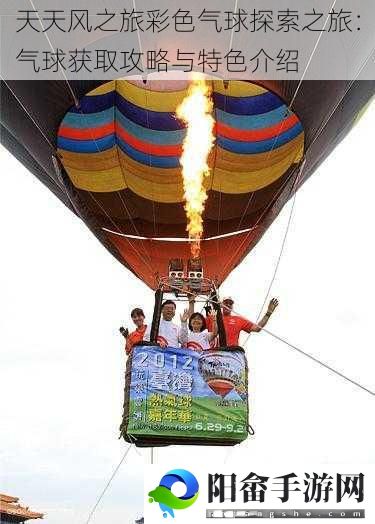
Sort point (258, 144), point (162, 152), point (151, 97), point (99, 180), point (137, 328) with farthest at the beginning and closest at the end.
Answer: point (99, 180)
point (162, 152)
point (258, 144)
point (151, 97)
point (137, 328)

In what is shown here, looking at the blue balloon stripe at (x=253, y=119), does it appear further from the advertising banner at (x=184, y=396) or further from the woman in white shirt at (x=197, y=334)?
the advertising banner at (x=184, y=396)

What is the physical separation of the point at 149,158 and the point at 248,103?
3.76 feet

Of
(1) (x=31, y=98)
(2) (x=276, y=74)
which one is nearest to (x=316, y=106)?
(2) (x=276, y=74)

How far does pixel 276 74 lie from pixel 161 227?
109 inches

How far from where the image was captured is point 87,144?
8.74m

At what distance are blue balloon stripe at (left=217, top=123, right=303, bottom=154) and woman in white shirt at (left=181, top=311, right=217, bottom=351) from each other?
193cm

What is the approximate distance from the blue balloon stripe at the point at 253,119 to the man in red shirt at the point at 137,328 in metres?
1.87

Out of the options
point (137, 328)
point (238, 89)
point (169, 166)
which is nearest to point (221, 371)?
point (137, 328)

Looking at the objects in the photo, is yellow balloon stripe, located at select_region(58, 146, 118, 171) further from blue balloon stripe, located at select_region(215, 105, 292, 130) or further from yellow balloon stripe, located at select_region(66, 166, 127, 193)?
blue balloon stripe, located at select_region(215, 105, 292, 130)

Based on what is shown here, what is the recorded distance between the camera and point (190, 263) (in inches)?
357

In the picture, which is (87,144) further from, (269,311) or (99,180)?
(269,311)

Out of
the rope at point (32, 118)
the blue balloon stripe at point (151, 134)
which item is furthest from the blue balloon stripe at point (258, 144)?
the rope at point (32, 118)

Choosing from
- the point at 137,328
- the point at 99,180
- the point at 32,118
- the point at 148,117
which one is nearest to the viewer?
the point at 137,328

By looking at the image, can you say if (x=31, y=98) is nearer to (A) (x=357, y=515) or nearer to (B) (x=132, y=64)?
(B) (x=132, y=64)
